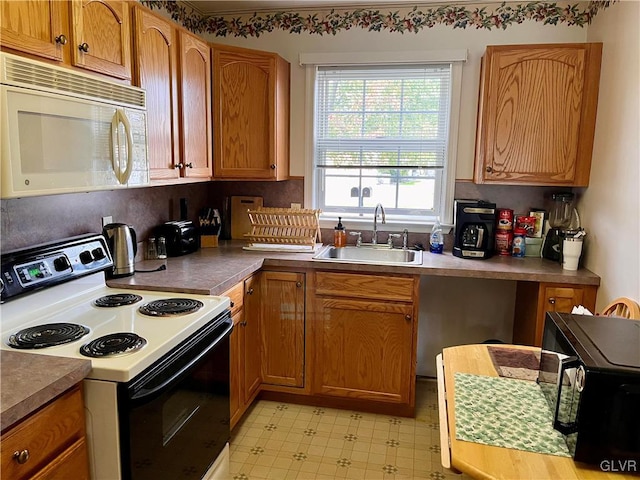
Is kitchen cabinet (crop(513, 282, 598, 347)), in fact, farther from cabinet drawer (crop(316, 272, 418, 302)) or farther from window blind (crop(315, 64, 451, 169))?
window blind (crop(315, 64, 451, 169))

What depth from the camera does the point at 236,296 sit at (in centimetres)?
242

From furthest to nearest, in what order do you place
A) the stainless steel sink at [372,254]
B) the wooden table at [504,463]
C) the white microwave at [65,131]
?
the stainless steel sink at [372,254]
the white microwave at [65,131]
the wooden table at [504,463]

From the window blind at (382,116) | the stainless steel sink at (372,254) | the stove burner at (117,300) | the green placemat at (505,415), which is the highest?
the window blind at (382,116)

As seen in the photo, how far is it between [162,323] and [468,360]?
108 cm

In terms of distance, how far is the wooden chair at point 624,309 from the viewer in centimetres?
182

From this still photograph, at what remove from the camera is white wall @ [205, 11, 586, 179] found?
289 cm

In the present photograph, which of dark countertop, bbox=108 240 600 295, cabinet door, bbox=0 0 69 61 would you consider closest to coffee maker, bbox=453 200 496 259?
dark countertop, bbox=108 240 600 295

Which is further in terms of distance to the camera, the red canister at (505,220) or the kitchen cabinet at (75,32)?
the red canister at (505,220)

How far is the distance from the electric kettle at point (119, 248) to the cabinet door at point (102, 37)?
68 cm

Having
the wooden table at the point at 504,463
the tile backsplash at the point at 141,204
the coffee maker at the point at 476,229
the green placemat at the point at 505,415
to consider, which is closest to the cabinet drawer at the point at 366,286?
the coffee maker at the point at 476,229

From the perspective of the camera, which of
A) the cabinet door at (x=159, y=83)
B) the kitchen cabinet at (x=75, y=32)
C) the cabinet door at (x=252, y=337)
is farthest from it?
the cabinet door at (x=252, y=337)

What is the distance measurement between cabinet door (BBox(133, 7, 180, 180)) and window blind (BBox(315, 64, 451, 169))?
3.57 ft

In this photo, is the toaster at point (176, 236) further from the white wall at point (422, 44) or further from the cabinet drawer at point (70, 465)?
the cabinet drawer at point (70, 465)

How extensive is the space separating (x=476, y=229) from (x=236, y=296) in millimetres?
1457
